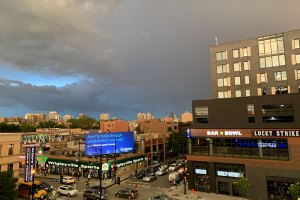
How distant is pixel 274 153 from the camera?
4659cm

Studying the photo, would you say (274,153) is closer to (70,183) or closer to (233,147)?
(233,147)

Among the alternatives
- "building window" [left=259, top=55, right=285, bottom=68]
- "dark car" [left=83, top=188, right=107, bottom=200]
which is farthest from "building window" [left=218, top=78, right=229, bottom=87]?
"dark car" [left=83, top=188, right=107, bottom=200]

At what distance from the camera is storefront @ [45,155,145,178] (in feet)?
216

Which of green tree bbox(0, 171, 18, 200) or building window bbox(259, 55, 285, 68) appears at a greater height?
building window bbox(259, 55, 285, 68)

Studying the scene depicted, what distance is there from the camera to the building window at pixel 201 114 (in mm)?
55094

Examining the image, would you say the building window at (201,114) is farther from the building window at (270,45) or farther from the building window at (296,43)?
the building window at (296,43)

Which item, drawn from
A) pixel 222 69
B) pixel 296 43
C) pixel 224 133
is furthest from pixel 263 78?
pixel 224 133

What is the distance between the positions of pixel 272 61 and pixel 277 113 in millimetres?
16152

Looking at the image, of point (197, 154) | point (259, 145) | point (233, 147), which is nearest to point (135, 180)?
point (197, 154)

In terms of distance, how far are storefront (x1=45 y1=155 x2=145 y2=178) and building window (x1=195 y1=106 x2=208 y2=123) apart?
80.3ft

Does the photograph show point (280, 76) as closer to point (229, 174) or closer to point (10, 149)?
point (229, 174)

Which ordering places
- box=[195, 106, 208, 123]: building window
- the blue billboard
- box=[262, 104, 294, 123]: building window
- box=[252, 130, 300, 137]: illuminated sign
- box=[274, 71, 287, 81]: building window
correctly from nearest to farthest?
1. box=[252, 130, 300, 137]: illuminated sign
2. box=[262, 104, 294, 123]: building window
3. box=[195, 106, 208, 123]: building window
4. box=[274, 71, 287, 81]: building window
5. the blue billboard

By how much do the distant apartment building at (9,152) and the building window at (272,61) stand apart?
2029 inches

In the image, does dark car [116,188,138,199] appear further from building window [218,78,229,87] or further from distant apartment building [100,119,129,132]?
distant apartment building [100,119,129,132]
